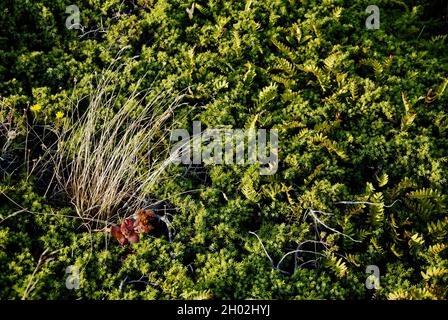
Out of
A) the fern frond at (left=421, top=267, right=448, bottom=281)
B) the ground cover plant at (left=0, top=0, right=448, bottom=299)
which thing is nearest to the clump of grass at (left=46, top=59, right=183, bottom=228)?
the ground cover plant at (left=0, top=0, right=448, bottom=299)

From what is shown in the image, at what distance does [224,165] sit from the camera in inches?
149

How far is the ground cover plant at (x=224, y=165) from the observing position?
3.24 meters

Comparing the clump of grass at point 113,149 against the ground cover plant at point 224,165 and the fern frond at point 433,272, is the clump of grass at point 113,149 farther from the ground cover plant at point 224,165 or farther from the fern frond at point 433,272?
the fern frond at point 433,272

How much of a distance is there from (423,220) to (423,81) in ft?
4.86

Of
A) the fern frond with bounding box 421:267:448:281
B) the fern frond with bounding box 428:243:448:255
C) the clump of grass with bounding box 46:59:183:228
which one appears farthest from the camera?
the clump of grass with bounding box 46:59:183:228

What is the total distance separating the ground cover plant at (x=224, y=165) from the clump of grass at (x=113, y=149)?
0.07ft

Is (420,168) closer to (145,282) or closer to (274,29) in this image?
(274,29)

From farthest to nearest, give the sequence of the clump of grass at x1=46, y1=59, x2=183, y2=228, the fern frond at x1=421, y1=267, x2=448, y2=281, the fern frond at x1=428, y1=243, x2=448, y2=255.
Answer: the clump of grass at x1=46, y1=59, x2=183, y2=228, the fern frond at x1=428, y1=243, x2=448, y2=255, the fern frond at x1=421, y1=267, x2=448, y2=281

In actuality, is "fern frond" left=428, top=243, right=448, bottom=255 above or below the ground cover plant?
below

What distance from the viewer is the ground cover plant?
10.6 feet

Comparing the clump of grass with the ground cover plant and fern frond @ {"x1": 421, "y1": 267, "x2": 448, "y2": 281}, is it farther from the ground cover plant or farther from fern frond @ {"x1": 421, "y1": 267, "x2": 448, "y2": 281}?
fern frond @ {"x1": 421, "y1": 267, "x2": 448, "y2": 281}

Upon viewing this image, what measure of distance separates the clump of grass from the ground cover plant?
0.8 inches

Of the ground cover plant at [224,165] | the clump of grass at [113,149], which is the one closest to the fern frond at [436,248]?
the ground cover plant at [224,165]

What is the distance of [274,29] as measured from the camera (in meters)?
4.58
